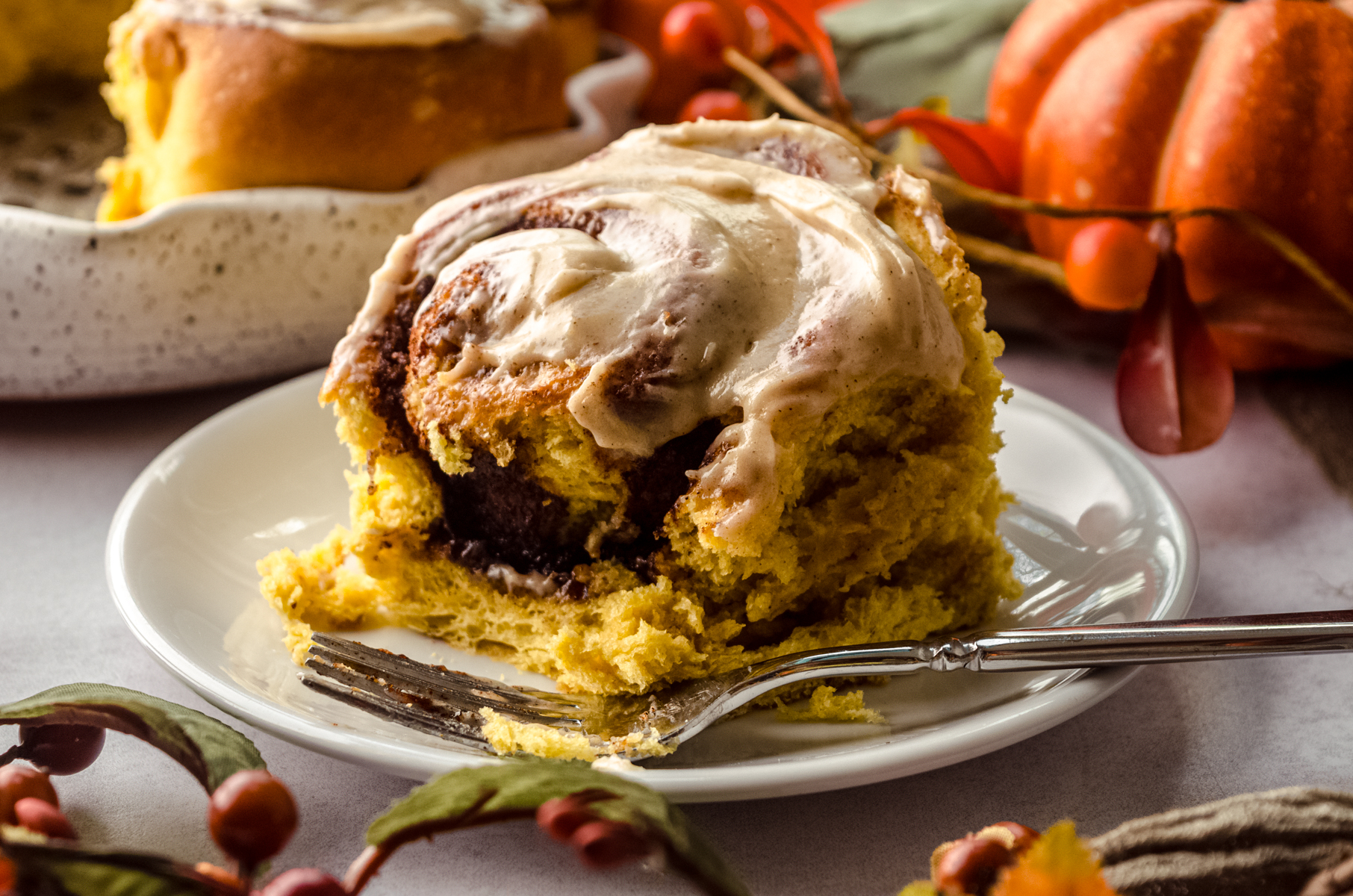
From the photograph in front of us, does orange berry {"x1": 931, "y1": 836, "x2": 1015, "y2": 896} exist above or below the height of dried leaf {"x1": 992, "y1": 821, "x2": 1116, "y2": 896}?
below

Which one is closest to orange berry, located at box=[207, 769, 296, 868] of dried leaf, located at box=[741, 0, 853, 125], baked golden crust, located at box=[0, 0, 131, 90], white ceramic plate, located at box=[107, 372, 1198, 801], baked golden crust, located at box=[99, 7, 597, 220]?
white ceramic plate, located at box=[107, 372, 1198, 801]

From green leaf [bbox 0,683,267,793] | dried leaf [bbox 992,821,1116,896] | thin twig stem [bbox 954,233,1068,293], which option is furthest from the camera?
thin twig stem [bbox 954,233,1068,293]

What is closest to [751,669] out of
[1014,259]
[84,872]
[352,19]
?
[84,872]

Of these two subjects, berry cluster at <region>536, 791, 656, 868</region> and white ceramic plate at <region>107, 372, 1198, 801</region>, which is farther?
white ceramic plate at <region>107, 372, 1198, 801</region>

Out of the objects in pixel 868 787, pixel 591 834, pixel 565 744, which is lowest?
pixel 868 787

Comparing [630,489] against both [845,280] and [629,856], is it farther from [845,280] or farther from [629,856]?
[629,856]

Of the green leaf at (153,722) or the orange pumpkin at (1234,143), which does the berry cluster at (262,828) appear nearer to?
the green leaf at (153,722)

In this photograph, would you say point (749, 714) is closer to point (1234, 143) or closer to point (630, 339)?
point (630, 339)

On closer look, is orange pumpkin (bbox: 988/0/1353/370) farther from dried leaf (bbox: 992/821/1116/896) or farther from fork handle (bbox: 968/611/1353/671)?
dried leaf (bbox: 992/821/1116/896)
